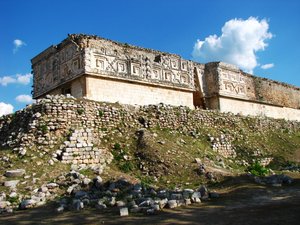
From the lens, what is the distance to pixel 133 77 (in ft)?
52.1

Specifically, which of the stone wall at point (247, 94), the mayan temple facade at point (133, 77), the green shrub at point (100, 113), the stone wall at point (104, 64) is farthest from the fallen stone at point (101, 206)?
the stone wall at point (247, 94)

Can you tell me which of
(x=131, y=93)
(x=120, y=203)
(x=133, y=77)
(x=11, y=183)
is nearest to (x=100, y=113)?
(x=131, y=93)

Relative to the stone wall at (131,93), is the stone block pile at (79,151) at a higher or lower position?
lower

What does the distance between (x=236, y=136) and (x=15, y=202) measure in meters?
11.4

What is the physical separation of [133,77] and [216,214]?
10.5 m

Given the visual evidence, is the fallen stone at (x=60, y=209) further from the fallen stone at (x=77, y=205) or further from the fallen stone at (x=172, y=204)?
the fallen stone at (x=172, y=204)

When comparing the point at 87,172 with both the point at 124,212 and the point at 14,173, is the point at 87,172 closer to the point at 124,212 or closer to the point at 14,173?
the point at 14,173

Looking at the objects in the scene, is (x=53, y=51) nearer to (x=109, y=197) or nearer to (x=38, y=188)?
(x=38, y=188)

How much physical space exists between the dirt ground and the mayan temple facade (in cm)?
795

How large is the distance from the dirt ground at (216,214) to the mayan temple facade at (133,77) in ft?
26.1

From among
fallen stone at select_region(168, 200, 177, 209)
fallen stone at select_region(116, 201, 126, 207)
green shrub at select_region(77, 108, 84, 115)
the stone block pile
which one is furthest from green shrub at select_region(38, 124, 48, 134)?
fallen stone at select_region(168, 200, 177, 209)

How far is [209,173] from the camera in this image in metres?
10.5

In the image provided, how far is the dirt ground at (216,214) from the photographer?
225 inches

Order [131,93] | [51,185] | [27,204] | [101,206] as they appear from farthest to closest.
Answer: [131,93] → [51,185] → [27,204] → [101,206]
